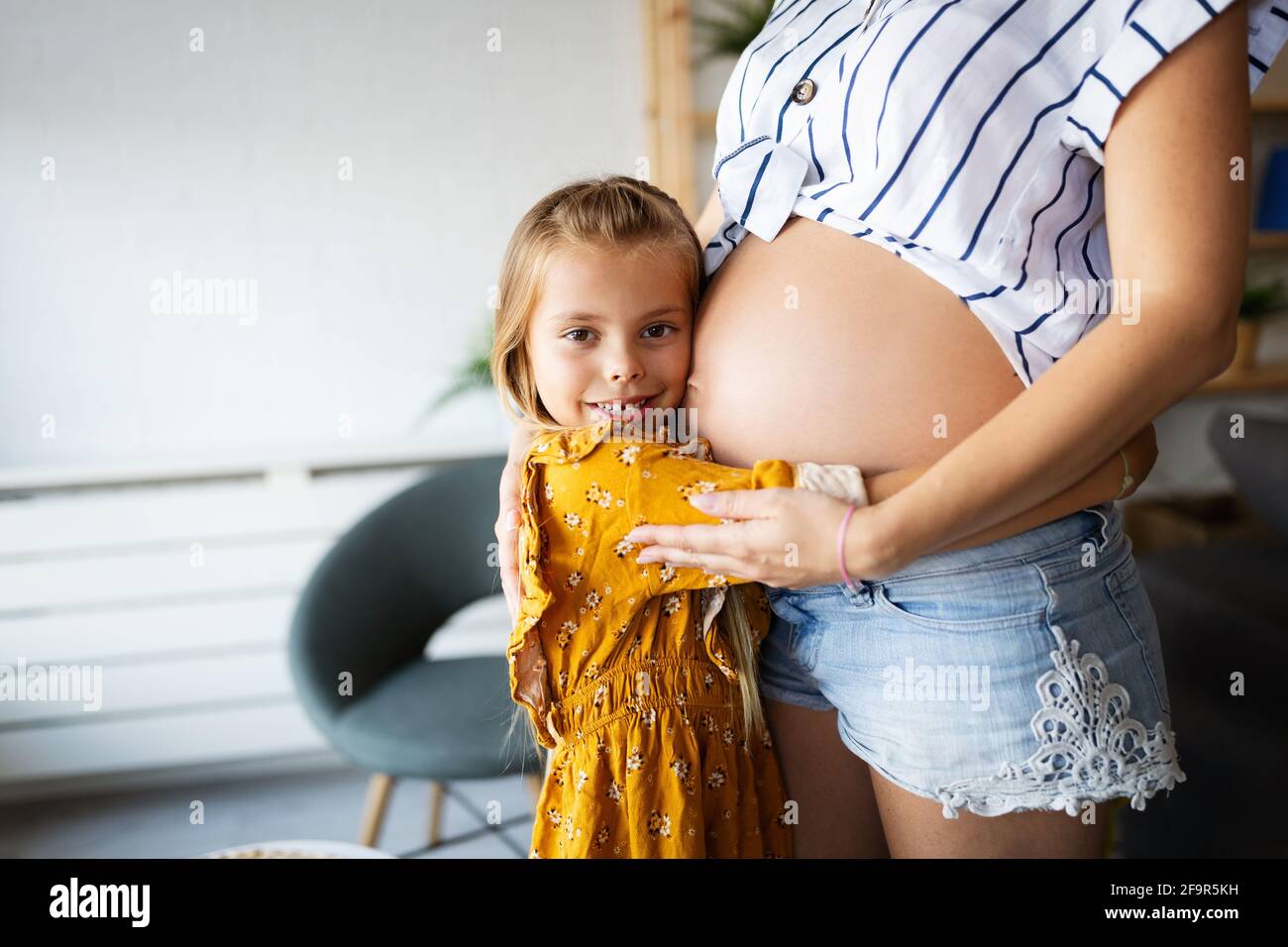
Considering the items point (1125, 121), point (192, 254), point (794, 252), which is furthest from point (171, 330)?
point (1125, 121)

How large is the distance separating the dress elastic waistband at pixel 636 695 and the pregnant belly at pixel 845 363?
195mm

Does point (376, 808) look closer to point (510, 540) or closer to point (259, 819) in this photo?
point (259, 819)

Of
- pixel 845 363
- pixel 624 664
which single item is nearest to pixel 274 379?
pixel 624 664

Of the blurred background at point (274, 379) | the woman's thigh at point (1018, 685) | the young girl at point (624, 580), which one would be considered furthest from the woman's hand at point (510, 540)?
the blurred background at point (274, 379)

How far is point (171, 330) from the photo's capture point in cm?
234

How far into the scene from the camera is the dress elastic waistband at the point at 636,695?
0.80m

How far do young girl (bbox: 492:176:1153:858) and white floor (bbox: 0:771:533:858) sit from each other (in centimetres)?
127

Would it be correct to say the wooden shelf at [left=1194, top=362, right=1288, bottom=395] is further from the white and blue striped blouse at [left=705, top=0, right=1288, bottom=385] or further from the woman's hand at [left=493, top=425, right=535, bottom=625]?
the woman's hand at [left=493, top=425, right=535, bottom=625]

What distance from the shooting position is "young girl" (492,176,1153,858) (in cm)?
76

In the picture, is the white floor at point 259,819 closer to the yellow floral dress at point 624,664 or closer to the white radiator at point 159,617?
the white radiator at point 159,617

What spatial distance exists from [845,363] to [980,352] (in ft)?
0.35

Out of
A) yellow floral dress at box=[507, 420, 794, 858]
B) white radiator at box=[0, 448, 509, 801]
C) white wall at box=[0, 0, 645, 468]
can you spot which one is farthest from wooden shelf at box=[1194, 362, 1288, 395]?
yellow floral dress at box=[507, 420, 794, 858]

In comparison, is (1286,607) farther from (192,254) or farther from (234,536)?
(192,254)
